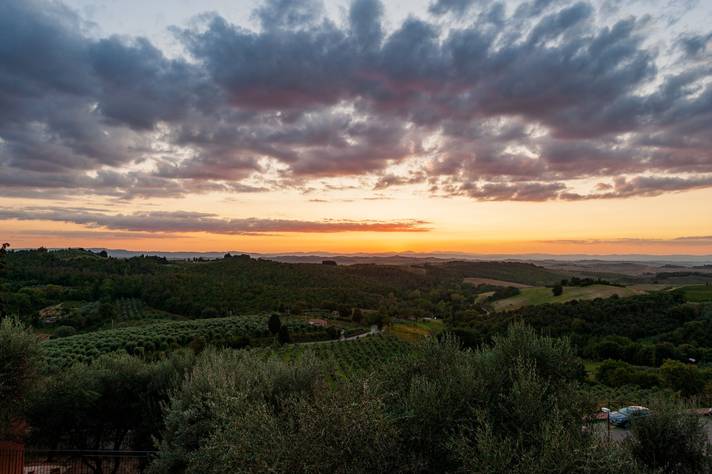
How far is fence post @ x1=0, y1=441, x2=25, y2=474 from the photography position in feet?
48.9

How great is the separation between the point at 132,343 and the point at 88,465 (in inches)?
1495

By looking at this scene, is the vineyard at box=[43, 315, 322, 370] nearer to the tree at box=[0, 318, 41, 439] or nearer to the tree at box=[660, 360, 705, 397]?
the tree at box=[0, 318, 41, 439]

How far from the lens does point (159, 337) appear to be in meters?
53.7

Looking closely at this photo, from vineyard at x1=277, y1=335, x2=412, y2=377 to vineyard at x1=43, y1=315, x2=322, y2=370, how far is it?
7696 millimetres

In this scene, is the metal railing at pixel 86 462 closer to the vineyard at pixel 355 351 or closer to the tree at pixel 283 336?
the vineyard at pixel 355 351

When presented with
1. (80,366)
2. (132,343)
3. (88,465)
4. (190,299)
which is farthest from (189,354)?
(190,299)

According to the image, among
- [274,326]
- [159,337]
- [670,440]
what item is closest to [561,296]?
[274,326]

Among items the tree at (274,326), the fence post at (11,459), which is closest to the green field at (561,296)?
the tree at (274,326)

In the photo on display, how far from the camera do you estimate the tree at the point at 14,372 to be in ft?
Answer: 52.0

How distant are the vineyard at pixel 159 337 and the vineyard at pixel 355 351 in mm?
7696

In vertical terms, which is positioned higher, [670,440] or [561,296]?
[670,440]

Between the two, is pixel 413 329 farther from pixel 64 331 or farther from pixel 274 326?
pixel 64 331

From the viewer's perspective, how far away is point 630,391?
3534 centimetres

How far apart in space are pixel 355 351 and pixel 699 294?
62.9 metres
